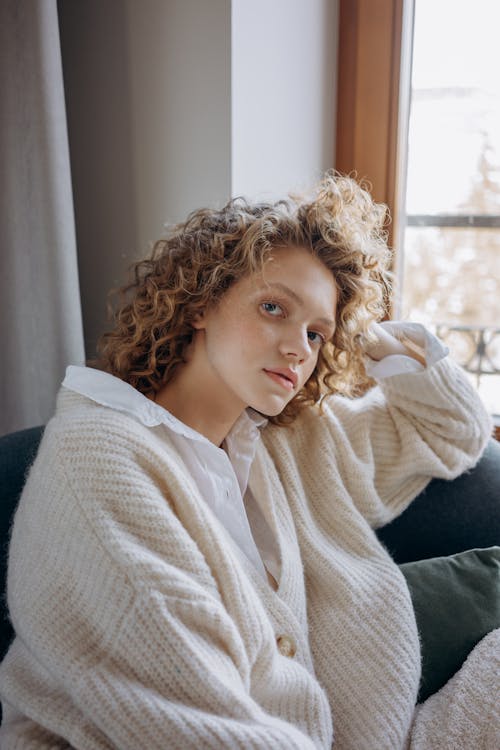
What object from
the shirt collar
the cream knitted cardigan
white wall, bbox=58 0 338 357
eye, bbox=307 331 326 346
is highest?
white wall, bbox=58 0 338 357

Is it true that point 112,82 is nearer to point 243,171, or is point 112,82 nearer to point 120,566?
point 243,171

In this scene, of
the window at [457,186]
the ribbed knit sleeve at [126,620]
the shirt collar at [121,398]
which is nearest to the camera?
the ribbed knit sleeve at [126,620]

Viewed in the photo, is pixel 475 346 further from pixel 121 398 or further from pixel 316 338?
pixel 121 398

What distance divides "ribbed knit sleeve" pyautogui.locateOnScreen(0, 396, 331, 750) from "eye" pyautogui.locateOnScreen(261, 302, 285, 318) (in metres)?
0.30

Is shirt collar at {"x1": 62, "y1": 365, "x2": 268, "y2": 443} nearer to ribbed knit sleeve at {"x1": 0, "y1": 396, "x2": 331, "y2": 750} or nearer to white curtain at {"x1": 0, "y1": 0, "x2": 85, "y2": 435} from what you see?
ribbed knit sleeve at {"x1": 0, "y1": 396, "x2": 331, "y2": 750}

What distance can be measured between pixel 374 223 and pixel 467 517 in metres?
0.61

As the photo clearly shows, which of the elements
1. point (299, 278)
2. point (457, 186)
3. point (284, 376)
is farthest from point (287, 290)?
point (457, 186)

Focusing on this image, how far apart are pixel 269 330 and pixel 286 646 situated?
48cm

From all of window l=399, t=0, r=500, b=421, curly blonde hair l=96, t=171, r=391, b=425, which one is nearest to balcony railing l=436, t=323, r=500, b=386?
window l=399, t=0, r=500, b=421

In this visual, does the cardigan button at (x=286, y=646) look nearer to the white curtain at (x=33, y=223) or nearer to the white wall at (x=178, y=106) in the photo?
the white curtain at (x=33, y=223)

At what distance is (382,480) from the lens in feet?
4.56

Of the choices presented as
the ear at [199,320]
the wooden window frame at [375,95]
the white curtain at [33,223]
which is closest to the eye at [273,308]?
the ear at [199,320]

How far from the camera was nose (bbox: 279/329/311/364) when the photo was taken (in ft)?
3.68

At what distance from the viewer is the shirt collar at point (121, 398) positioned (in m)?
1.04
